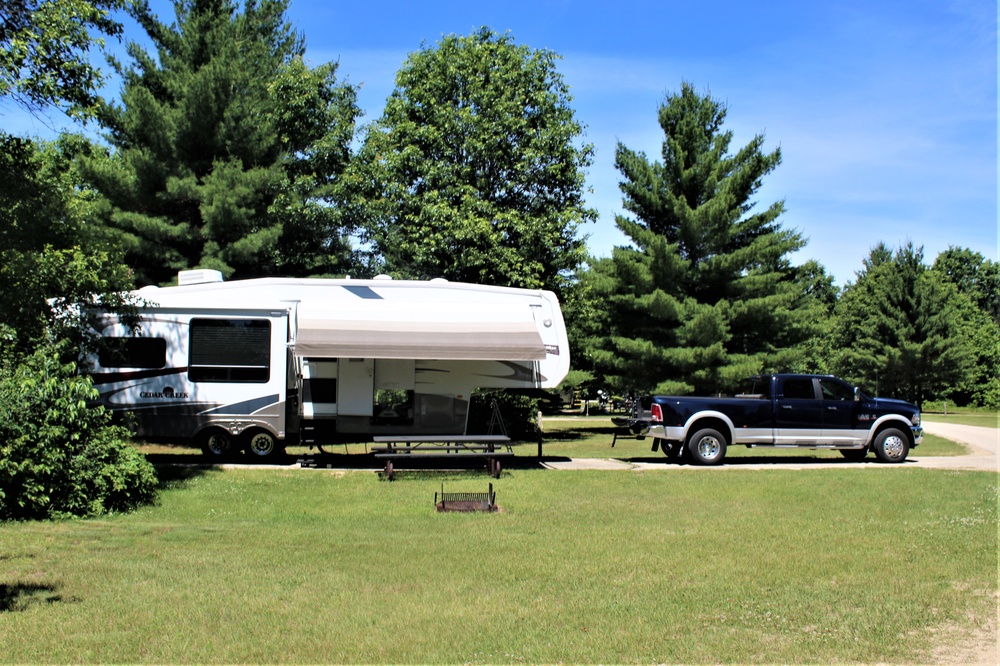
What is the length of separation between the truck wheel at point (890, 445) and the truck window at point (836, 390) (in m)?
0.99

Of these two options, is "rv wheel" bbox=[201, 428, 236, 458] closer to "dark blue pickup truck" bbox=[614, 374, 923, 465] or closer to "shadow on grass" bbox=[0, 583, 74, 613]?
"dark blue pickup truck" bbox=[614, 374, 923, 465]

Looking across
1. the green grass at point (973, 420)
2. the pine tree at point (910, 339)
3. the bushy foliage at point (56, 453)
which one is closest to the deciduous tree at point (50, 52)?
the bushy foliage at point (56, 453)

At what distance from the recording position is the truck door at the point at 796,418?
15844 mm

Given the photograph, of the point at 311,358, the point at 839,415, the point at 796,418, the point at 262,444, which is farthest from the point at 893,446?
the point at 262,444

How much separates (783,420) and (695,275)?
11186 mm

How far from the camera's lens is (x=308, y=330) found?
567 inches

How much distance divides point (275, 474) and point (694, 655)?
32.4 feet

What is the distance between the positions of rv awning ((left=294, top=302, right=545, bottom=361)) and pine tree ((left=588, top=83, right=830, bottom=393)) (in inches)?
414

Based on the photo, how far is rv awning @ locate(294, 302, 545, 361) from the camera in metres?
14.2

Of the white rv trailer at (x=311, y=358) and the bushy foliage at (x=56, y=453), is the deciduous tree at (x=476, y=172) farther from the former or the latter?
the bushy foliage at (x=56, y=453)

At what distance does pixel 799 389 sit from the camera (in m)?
16.1

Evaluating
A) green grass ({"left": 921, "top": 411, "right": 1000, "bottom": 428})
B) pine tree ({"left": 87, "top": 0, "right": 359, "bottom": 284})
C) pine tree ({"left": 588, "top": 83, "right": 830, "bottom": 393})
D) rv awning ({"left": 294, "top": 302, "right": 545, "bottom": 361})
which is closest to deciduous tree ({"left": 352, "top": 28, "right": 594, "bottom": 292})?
pine tree ({"left": 87, "top": 0, "right": 359, "bottom": 284})

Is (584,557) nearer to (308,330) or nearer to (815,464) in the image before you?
(308,330)

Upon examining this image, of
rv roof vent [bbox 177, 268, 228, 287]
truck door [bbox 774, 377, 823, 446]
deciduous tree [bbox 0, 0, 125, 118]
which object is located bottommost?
truck door [bbox 774, 377, 823, 446]
